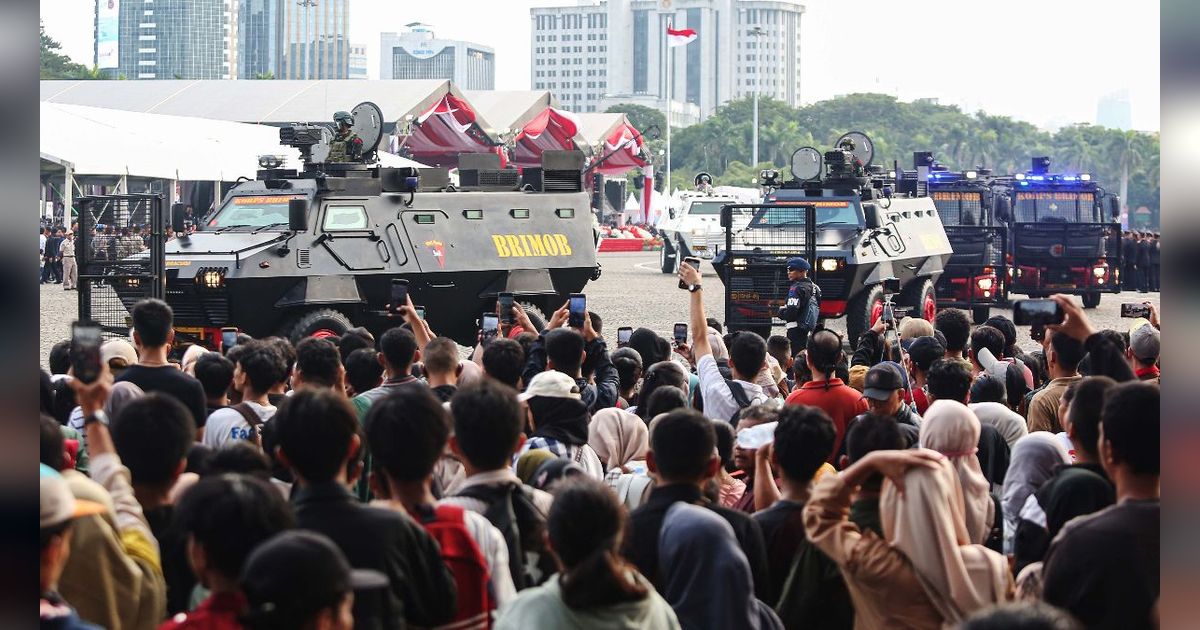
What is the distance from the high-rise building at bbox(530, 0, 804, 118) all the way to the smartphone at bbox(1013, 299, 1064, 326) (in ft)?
449

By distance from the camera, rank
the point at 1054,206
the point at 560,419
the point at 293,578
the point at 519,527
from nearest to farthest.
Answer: the point at 293,578, the point at 519,527, the point at 560,419, the point at 1054,206

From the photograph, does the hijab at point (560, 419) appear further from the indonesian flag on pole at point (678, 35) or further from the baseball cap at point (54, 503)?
the indonesian flag on pole at point (678, 35)

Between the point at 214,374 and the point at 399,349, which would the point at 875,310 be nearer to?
the point at 399,349

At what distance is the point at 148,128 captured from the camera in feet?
→ 124

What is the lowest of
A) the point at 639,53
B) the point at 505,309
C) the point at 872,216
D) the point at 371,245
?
the point at 505,309

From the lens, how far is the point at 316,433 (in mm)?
4309

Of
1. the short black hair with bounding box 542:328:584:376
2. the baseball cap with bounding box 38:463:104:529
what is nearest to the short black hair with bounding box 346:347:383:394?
the short black hair with bounding box 542:328:584:376

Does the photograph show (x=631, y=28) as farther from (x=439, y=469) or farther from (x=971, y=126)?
(x=439, y=469)

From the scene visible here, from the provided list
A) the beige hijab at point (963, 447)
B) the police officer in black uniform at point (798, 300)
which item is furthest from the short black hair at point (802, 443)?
the police officer in black uniform at point (798, 300)

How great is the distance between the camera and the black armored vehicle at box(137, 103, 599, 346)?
15.6m

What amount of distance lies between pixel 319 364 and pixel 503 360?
0.81m

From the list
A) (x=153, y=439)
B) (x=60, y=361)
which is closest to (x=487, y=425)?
(x=153, y=439)

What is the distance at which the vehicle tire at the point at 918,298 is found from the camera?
22.1m
